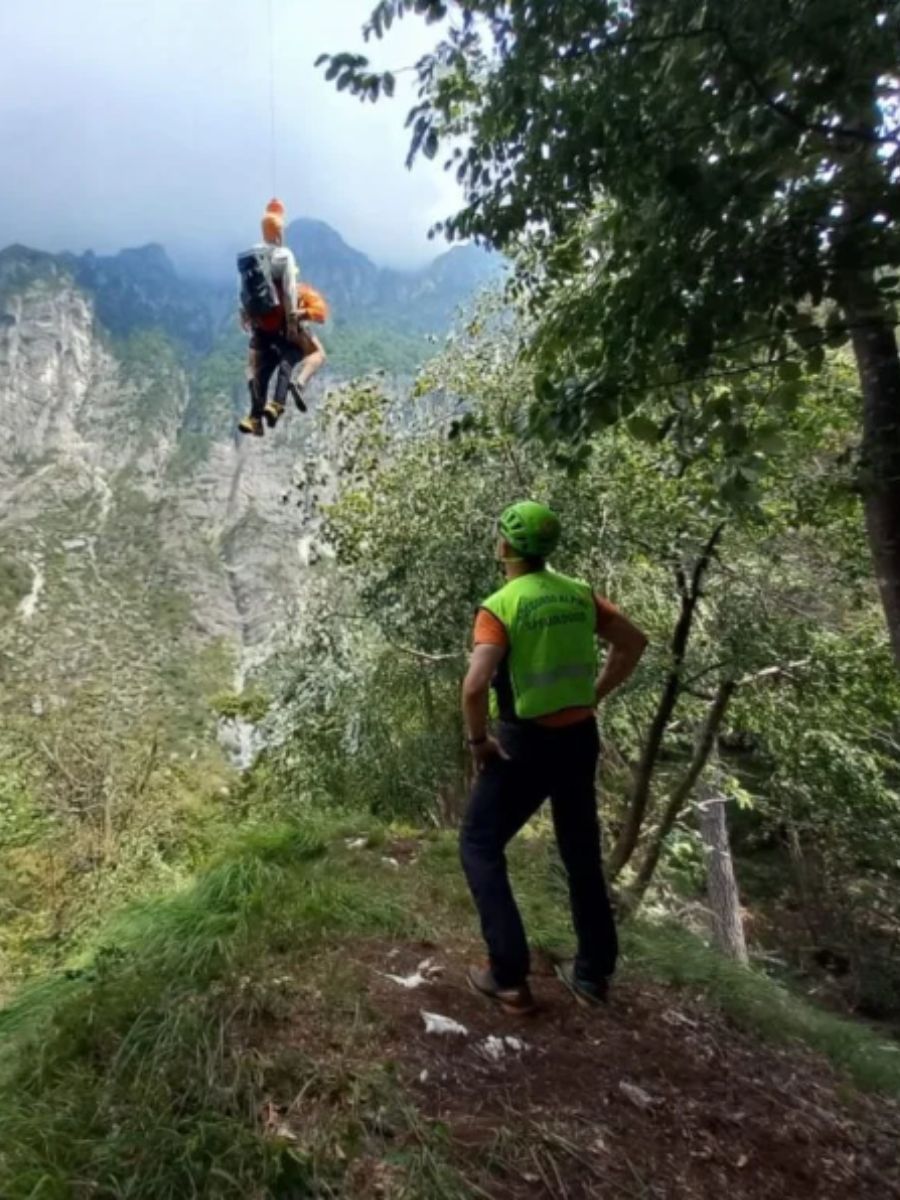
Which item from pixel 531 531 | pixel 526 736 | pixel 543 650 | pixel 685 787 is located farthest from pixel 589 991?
pixel 685 787

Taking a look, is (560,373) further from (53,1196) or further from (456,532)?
(456,532)

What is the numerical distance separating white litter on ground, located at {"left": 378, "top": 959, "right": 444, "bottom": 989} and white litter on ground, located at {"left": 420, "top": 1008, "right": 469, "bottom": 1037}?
10.1 inches

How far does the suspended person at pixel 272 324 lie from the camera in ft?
19.5

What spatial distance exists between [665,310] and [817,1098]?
9.37 feet

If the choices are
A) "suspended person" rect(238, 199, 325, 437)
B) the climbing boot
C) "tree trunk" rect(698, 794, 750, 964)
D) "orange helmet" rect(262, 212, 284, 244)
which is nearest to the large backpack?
"suspended person" rect(238, 199, 325, 437)

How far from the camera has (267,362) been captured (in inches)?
263

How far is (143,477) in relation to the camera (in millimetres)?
91312

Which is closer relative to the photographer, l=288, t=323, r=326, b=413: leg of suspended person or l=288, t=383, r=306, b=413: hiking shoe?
l=288, t=323, r=326, b=413: leg of suspended person

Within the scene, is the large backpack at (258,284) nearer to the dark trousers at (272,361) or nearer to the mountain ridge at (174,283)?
the dark trousers at (272,361)

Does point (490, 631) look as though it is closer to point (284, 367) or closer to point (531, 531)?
point (531, 531)

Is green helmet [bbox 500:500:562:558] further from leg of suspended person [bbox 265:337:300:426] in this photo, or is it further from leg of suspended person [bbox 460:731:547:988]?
leg of suspended person [bbox 265:337:300:426]

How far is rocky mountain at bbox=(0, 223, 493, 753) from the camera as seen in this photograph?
51.3 m

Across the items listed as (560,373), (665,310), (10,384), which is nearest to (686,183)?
(665,310)

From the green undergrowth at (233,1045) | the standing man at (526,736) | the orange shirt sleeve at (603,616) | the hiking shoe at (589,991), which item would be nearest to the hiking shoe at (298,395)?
the green undergrowth at (233,1045)
